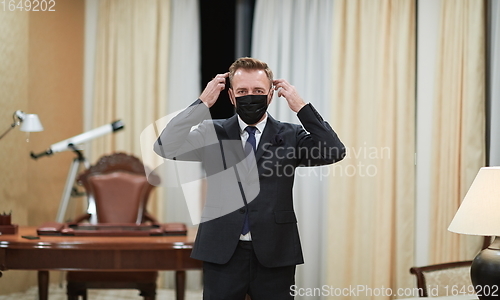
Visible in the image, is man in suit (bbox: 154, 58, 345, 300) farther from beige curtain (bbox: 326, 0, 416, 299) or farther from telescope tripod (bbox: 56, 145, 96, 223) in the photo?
telescope tripod (bbox: 56, 145, 96, 223)

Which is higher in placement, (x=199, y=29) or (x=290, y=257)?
(x=199, y=29)

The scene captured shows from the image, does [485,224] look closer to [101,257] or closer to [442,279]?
[442,279]

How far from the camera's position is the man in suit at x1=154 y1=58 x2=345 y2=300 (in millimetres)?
1877

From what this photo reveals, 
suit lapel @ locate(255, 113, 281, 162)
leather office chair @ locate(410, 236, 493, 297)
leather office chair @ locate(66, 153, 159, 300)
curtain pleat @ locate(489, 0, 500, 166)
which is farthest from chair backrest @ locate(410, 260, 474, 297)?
leather office chair @ locate(66, 153, 159, 300)

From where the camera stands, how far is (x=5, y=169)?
421cm

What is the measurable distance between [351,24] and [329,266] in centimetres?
172

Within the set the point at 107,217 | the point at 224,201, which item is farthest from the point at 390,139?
the point at 224,201

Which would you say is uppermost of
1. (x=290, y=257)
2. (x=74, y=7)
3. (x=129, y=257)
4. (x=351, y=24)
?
(x=74, y=7)

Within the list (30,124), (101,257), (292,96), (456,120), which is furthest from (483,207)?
(30,124)

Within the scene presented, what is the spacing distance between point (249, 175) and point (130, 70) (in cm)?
310

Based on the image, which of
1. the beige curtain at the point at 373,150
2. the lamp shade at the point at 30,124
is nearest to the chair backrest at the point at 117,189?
the lamp shade at the point at 30,124

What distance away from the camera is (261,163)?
1.95m

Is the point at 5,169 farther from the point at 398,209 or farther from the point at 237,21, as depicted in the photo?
the point at 398,209

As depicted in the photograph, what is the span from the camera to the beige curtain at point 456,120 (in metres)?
3.48
